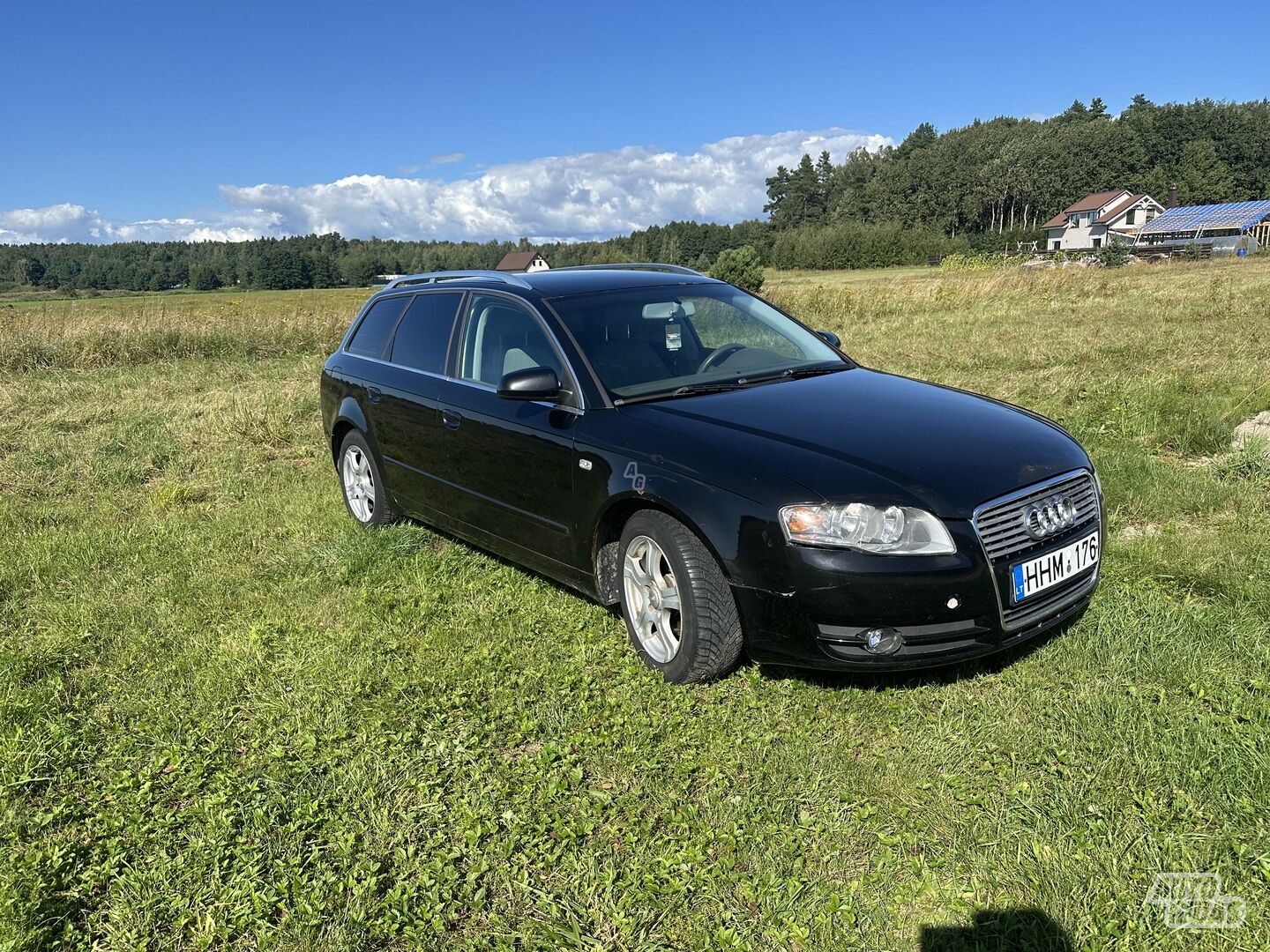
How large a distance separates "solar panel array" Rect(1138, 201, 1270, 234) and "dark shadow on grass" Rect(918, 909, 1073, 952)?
9035 centimetres

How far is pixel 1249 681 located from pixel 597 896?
8.62ft

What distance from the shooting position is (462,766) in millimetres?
3297

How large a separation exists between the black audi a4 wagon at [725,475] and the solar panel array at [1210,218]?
88.5m

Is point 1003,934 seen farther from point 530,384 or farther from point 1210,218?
point 1210,218

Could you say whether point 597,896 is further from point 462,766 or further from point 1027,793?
point 1027,793

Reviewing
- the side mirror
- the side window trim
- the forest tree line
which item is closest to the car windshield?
the side window trim

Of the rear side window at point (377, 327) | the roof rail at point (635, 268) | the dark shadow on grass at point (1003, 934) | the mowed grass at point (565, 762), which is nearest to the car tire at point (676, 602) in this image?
the mowed grass at point (565, 762)

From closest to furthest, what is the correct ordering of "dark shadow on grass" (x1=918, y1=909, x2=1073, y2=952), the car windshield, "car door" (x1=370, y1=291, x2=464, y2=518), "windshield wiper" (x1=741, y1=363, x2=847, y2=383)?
"dark shadow on grass" (x1=918, y1=909, x2=1073, y2=952), the car windshield, "windshield wiper" (x1=741, y1=363, x2=847, y2=383), "car door" (x1=370, y1=291, x2=464, y2=518)

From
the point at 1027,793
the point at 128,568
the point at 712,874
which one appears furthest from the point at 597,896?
the point at 128,568

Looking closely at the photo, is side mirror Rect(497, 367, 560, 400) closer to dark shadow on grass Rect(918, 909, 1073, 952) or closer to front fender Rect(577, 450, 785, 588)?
front fender Rect(577, 450, 785, 588)

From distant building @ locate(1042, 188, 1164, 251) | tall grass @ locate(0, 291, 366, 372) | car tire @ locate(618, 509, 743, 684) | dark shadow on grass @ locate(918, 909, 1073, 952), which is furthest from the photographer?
distant building @ locate(1042, 188, 1164, 251)

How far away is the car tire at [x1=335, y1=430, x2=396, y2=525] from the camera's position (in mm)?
6000

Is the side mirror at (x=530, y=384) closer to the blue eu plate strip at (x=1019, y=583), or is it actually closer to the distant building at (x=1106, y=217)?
the blue eu plate strip at (x=1019, y=583)

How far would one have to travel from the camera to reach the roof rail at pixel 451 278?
503cm
